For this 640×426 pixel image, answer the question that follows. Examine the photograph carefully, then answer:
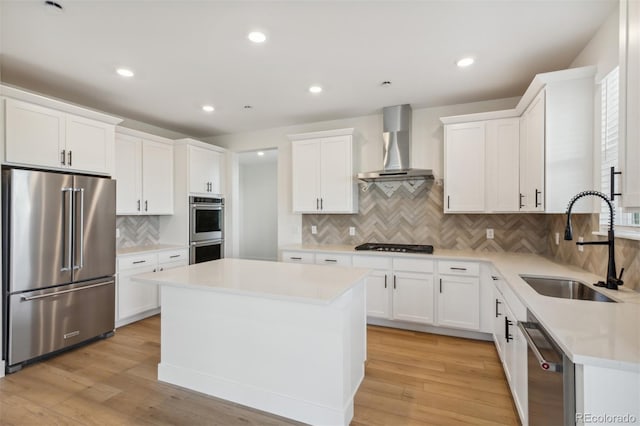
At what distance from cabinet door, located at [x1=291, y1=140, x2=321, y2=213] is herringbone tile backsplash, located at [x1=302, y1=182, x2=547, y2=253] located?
40cm

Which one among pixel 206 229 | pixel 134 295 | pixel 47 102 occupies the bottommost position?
pixel 134 295

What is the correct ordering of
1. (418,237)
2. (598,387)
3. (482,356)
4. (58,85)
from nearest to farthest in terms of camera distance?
(598,387) < (482,356) < (58,85) < (418,237)

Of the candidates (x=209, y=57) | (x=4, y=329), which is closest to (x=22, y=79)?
(x=209, y=57)

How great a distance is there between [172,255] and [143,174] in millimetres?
1157

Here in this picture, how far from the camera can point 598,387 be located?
101 centimetres

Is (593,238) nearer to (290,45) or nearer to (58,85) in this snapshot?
(290,45)

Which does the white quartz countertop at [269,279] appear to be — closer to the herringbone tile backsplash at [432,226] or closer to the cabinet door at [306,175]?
the cabinet door at [306,175]

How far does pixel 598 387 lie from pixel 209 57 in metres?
3.08

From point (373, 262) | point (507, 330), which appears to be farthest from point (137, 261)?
point (507, 330)

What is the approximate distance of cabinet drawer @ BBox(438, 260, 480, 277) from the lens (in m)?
3.11

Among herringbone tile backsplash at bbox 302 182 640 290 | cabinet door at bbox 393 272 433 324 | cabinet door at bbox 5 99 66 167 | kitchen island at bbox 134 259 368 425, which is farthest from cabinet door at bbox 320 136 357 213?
cabinet door at bbox 5 99 66 167

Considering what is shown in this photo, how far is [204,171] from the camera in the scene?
4594mm

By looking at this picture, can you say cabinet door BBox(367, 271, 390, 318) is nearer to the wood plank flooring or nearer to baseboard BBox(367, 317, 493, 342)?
baseboard BBox(367, 317, 493, 342)

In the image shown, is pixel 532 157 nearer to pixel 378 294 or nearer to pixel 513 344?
pixel 513 344
